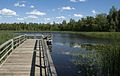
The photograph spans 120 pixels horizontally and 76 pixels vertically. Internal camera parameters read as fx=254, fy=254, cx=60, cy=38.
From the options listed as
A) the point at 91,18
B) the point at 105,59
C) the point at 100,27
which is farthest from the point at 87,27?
the point at 105,59

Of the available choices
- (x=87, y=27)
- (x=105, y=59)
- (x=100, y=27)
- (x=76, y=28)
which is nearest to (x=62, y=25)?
(x=76, y=28)

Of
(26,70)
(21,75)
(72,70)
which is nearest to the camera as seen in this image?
(21,75)

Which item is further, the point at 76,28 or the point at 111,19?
the point at 76,28

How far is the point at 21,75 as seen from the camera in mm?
9758

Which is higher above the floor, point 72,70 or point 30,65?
point 30,65

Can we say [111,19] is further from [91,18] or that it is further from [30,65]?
[30,65]

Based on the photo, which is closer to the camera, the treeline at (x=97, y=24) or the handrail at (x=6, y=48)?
the handrail at (x=6, y=48)

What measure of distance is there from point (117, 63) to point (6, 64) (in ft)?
21.0

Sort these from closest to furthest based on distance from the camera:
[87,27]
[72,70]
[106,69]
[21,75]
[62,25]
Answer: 1. [21,75]
2. [106,69]
3. [72,70]
4. [87,27]
5. [62,25]

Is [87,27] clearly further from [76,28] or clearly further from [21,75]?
[21,75]

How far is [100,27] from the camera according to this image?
105438 millimetres

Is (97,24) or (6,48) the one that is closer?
(6,48)

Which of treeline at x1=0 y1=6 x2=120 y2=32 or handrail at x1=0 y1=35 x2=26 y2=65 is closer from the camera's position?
handrail at x1=0 y1=35 x2=26 y2=65

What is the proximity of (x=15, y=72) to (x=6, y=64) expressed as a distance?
2.07m
